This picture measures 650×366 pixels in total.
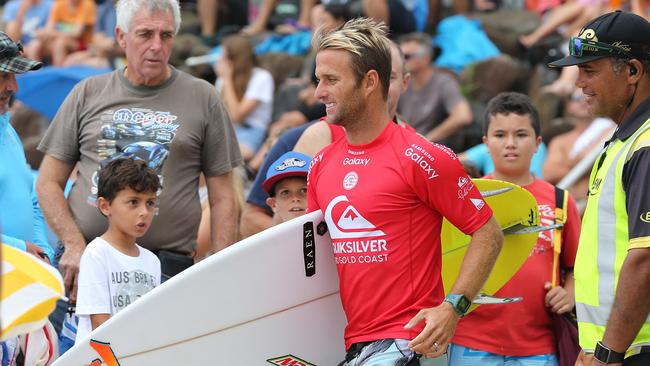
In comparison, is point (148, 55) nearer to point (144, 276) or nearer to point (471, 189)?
point (144, 276)

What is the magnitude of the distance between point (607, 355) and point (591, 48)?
Answer: 114 centimetres

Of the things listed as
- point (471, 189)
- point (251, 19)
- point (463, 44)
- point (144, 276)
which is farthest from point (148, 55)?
point (251, 19)

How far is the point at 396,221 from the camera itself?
4.35 metres

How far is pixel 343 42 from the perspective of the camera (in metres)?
4.48

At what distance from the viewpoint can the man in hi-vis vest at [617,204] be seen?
3.89 m

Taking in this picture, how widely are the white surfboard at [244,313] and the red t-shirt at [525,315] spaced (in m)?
1.01

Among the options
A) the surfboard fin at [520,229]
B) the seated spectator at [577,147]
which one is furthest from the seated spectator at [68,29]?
the surfboard fin at [520,229]

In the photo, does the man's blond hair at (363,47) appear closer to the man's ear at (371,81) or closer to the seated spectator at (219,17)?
the man's ear at (371,81)

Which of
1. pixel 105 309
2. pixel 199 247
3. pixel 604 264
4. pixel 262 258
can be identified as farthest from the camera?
pixel 199 247

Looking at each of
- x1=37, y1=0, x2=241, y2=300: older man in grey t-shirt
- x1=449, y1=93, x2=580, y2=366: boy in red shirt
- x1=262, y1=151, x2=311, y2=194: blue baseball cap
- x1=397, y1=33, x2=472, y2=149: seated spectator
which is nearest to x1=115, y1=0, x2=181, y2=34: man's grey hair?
x1=37, y1=0, x2=241, y2=300: older man in grey t-shirt

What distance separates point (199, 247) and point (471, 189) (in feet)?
9.88

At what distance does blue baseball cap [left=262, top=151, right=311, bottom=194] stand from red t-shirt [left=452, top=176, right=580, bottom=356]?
3.69 feet

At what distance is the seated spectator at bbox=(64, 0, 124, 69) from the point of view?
42.6 ft

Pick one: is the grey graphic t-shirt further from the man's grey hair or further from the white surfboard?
the white surfboard
